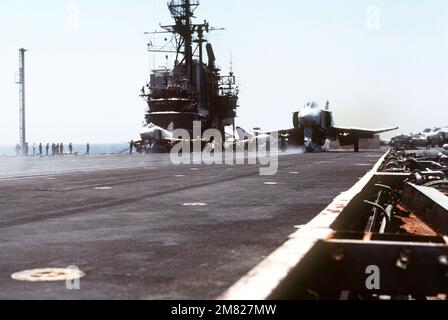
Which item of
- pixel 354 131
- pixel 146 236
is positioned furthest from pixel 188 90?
pixel 146 236

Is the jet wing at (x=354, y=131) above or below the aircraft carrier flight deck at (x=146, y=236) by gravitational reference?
above

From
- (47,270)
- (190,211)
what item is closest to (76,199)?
Answer: (190,211)

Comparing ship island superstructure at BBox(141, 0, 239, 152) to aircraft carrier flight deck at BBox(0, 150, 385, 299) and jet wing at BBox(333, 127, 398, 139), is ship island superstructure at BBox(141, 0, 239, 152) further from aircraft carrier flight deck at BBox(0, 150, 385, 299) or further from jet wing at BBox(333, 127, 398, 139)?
aircraft carrier flight deck at BBox(0, 150, 385, 299)

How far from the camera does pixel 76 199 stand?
13352mm

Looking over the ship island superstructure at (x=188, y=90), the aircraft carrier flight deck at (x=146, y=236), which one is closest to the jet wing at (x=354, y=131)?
the ship island superstructure at (x=188, y=90)

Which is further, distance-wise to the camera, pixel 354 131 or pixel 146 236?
pixel 354 131

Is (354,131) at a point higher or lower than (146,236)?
higher

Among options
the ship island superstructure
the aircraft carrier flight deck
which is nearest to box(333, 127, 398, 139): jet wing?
the ship island superstructure

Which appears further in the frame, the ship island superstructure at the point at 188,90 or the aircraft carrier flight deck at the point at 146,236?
the ship island superstructure at the point at 188,90

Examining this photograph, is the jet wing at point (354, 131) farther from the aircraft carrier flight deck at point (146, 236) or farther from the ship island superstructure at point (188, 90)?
the aircraft carrier flight deck at point (146, 236)

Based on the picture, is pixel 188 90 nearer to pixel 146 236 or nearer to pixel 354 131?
pixel 354 131

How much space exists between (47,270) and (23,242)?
2022mm

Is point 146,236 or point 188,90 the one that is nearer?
point 146,236
